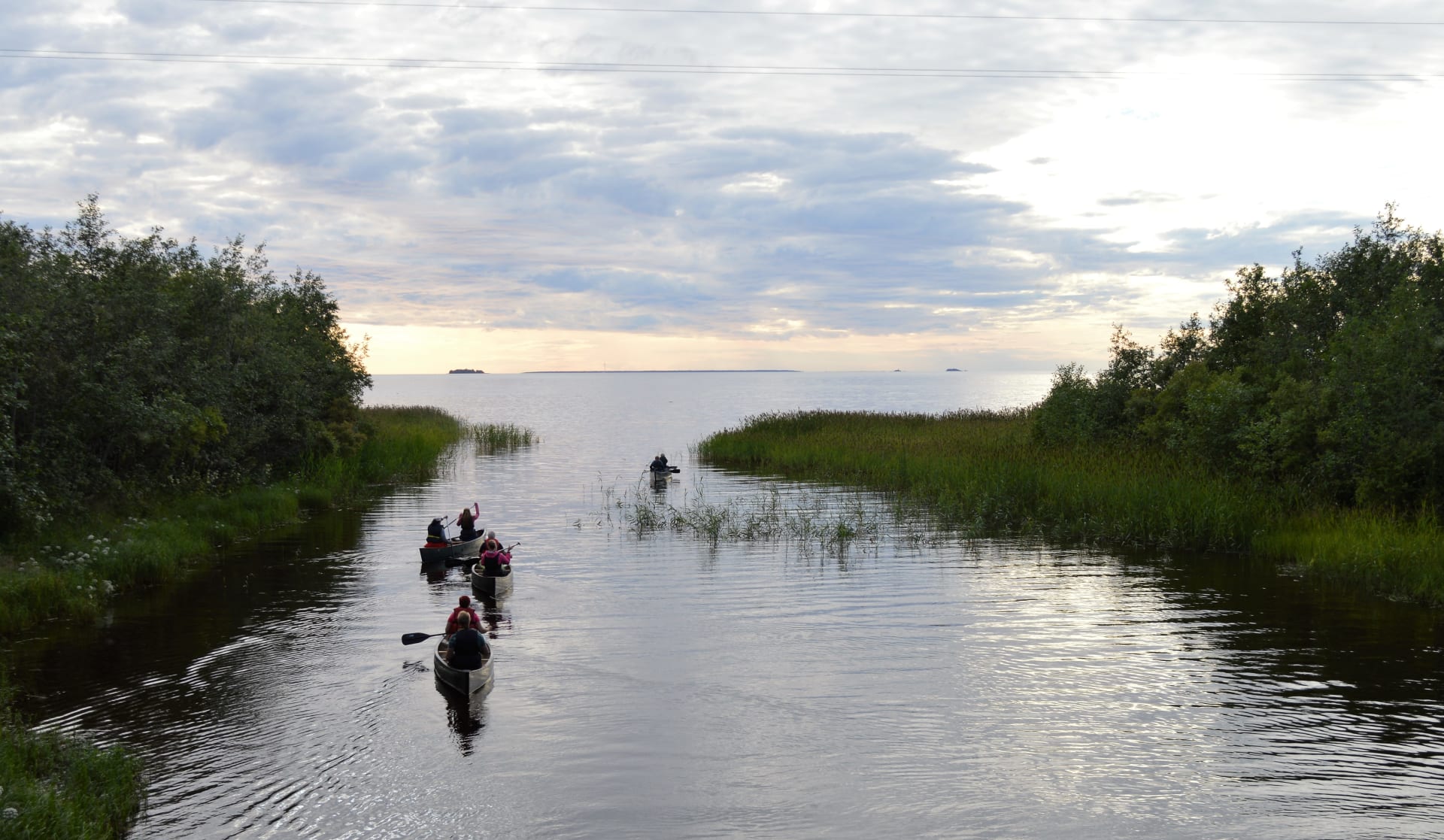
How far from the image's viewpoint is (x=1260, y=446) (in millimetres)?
27750

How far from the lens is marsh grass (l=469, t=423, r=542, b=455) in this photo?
6454 centimetres

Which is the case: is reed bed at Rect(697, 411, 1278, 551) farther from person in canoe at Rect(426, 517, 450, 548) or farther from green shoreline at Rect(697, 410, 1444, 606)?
person in canoe at Rect(426, 517, 450, 548)

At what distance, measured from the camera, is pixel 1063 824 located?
1112 centimetres

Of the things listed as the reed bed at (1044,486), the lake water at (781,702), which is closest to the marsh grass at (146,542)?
the lake water at (781,702)

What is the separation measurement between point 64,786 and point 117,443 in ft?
52.9

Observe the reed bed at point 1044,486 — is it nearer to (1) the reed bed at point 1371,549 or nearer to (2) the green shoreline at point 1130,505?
(2) the green shoreline at point 1130,505

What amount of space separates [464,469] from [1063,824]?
1764 inches

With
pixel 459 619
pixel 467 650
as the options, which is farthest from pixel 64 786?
pixel 459 619

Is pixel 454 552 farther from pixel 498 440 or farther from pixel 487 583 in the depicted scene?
pixel 498 440

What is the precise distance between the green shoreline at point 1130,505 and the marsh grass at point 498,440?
2472 cm

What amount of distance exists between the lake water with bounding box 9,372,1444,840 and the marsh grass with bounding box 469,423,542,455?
128 feet

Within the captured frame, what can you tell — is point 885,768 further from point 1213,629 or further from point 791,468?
point 791,468

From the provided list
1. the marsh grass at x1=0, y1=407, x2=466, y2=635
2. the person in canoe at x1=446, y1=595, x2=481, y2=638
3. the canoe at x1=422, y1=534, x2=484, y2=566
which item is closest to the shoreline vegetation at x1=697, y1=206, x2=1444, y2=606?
the canoe at x1=422, y1=534, x2=484, y2=566

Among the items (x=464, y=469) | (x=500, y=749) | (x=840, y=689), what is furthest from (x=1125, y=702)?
(x=464, y=469)
